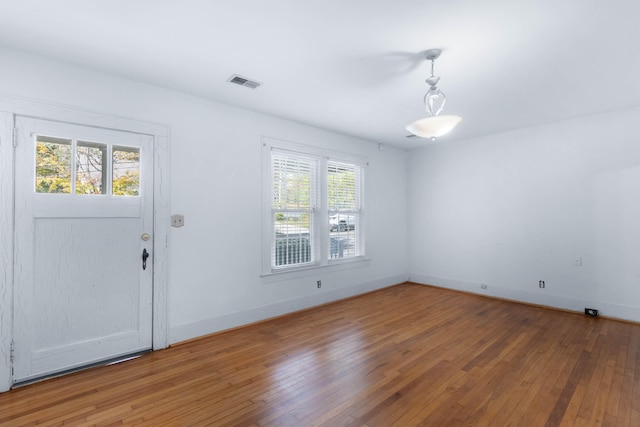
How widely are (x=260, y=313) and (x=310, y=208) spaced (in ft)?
5.38

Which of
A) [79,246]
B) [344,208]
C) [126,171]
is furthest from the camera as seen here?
[344,208]

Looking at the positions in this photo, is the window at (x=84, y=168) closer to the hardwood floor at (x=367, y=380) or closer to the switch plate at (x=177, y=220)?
the switch plate at (x=177, y=220)

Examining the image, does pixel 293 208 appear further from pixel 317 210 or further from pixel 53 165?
pixel 53 165

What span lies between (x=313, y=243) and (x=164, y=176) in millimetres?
2269

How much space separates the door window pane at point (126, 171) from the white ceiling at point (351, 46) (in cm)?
74

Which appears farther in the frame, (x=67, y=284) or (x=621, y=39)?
(x=67, y=284)

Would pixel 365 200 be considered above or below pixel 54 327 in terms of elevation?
above

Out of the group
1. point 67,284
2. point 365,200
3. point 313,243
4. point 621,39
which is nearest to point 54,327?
point 67,284

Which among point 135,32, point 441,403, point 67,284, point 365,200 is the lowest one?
point 441,403

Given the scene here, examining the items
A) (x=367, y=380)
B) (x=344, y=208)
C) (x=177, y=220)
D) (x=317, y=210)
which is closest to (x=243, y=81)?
(x=177, y=220)

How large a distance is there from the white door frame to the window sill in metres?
1.25

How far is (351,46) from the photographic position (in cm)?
240

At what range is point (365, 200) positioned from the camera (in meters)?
5.34

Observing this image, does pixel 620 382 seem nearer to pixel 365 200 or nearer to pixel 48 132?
pixel 365 200
